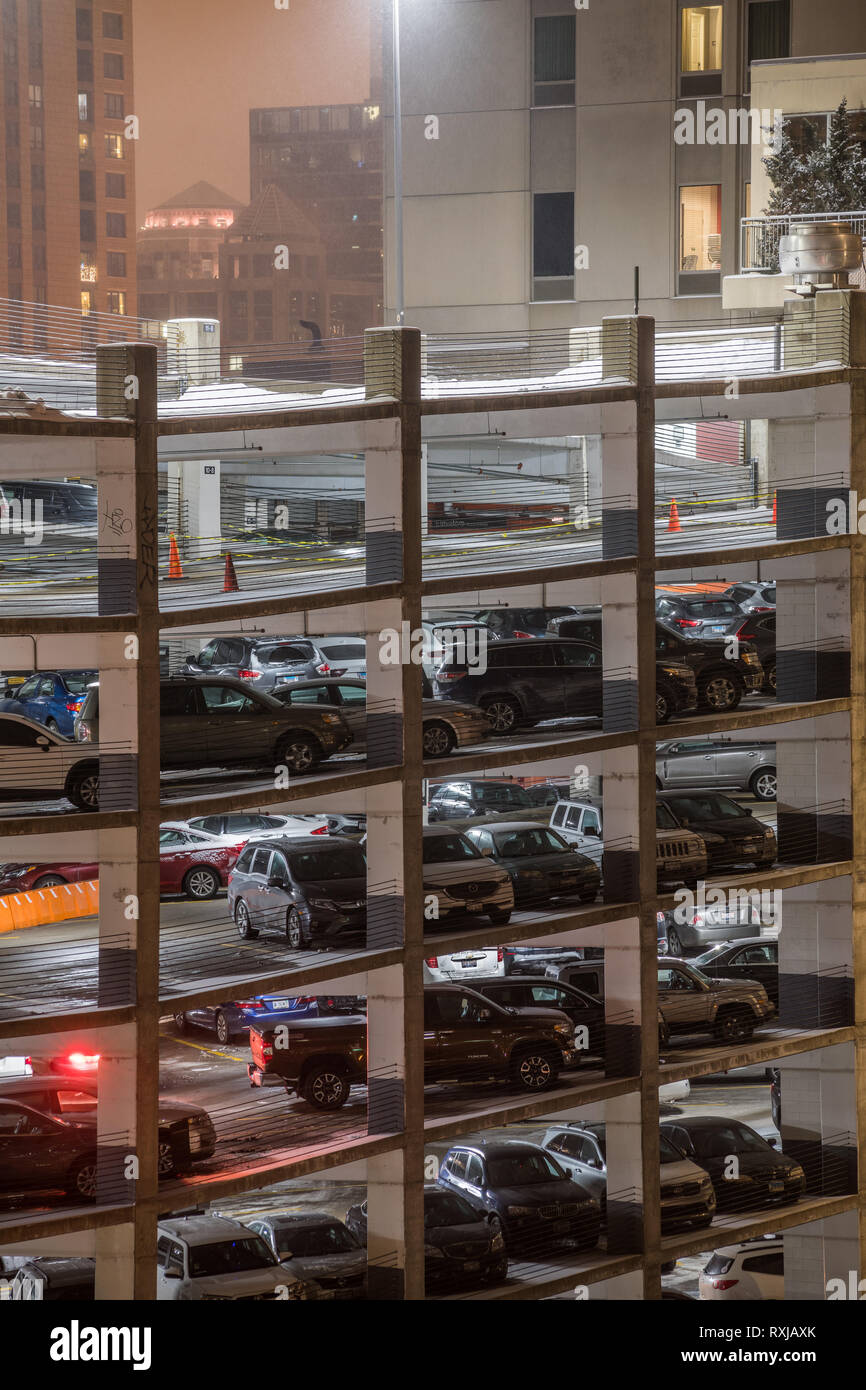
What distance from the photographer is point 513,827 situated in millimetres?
24578

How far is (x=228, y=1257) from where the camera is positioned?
64.4 ft

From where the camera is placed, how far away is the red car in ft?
95.8

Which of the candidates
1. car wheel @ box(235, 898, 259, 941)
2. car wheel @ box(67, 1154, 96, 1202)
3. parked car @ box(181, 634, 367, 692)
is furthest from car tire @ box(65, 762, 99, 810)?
parked car @ box(181, 634, 367, 692)

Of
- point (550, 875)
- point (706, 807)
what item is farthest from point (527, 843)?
point (706, 807)

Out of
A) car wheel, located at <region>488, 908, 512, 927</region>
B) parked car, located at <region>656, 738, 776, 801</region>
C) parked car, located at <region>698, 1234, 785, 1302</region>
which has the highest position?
parked car, located at <region>656, 738, 776, 801</region>

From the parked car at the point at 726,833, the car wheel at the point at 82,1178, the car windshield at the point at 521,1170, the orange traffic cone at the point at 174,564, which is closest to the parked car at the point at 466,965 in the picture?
the parked car at the point at 726,833

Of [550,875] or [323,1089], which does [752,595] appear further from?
[323,1089]

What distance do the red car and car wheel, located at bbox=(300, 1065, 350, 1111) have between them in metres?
8.05

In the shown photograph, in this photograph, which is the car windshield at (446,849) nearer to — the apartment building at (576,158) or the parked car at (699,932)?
the parked car at (699,932)

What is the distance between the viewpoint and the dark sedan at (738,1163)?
74.8 feet

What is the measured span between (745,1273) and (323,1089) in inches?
255

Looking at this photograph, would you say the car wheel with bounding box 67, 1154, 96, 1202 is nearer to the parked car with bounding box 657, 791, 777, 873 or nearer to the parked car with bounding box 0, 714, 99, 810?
the parked car with bounding box 0, 714, 99, 810
